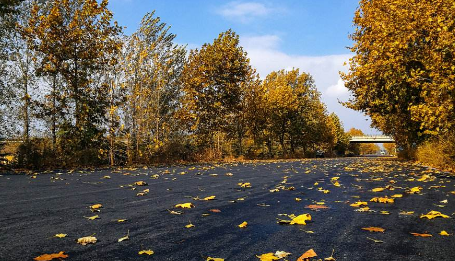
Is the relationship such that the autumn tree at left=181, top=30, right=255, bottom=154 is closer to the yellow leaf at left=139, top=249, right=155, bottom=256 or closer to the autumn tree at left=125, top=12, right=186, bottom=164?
the autumn tree at left=125, top=12, right=186, bottom=164

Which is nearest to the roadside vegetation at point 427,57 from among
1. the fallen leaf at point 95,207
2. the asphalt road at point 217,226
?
the asphalt road at point 217,226

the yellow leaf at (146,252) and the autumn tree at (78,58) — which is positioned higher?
the autumn tree at (78,58)

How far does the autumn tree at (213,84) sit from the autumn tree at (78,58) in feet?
34.1

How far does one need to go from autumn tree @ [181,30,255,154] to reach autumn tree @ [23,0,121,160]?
10.4m

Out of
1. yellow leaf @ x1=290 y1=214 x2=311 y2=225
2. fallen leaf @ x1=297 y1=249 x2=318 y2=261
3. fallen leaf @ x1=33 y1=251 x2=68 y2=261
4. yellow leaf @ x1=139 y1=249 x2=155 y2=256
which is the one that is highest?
fallen leaf @ x1=33 y1=251 x2=68 y2=261

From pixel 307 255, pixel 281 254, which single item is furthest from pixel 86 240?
pixel 307 255

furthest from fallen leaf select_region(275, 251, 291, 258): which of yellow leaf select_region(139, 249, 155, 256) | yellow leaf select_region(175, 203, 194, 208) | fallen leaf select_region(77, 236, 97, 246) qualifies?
yellow leaf select_region(175, 203, 194, 208)

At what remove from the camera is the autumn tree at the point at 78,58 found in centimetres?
1494

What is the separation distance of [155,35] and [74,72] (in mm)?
10632

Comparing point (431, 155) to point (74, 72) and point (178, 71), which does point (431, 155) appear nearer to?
point (74, 72)

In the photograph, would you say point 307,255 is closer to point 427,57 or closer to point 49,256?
point 49,256

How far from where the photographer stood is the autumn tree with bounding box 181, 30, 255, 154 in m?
26.3

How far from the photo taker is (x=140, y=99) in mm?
18391

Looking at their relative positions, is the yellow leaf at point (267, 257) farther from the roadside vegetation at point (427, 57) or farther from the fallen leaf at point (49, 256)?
the roadside vegetation at point (427, 57)
